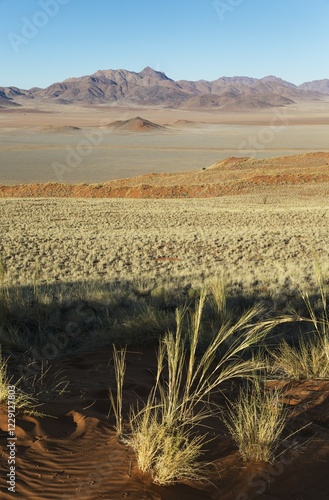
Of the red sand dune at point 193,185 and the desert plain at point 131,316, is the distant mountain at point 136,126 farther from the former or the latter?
the desert plain at point 131,316

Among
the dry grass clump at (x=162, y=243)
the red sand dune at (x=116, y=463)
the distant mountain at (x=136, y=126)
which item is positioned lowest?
the dry grass clump at (x=162, y=243)

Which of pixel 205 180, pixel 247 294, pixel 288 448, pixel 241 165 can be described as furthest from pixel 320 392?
pixel 241 165

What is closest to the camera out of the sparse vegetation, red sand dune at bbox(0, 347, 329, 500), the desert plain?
red sand dune at bbox(0, 347, 329, 500)

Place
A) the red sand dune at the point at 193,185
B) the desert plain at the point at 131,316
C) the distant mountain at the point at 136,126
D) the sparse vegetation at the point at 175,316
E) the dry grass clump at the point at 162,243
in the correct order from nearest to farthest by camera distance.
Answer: the desert plain at the point at 131,316, the sparse vegetation at the point at 175,316, the dry grass clump at the point at 162,243, the red sand dune at the point at 193,185, the distant mountain at the point at 136,126

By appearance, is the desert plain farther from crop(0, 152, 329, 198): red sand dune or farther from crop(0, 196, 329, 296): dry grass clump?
crop(0, 152, 329, 198): red sand dune

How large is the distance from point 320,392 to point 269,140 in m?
95.9

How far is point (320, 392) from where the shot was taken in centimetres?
457

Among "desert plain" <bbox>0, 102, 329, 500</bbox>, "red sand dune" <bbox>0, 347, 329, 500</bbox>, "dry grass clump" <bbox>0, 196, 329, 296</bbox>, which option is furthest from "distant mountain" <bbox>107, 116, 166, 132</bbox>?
"red sand dune" <bbox>0, 347, 329, 500</bbox>

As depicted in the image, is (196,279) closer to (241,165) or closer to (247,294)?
(247,294)

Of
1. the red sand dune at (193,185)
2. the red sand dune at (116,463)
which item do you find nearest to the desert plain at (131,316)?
the red sand dune at (116,463)

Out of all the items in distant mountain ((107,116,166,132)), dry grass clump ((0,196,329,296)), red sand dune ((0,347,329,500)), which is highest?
distant mountain ((107,116,166,132))

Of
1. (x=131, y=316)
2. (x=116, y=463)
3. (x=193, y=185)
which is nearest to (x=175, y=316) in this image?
(x=131, y=316)

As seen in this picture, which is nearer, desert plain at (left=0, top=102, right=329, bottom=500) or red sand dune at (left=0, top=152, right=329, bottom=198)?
desert plain at (left=0, top=102, right=329, bottom=500)

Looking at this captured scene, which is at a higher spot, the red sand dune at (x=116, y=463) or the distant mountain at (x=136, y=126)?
the distant mountain at (x=136, y=126)
